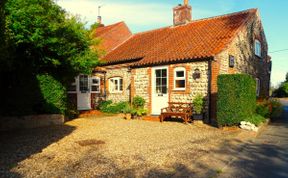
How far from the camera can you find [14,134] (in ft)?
31.8

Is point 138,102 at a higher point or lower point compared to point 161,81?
lower

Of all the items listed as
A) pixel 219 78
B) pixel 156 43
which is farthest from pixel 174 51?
pixel 219 78

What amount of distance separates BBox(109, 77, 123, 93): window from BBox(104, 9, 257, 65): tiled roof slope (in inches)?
50.7

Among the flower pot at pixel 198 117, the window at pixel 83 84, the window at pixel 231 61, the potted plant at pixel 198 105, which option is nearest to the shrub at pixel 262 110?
the window at pixel 231 61

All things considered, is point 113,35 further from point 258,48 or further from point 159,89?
point 258,48

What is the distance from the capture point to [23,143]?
823cm

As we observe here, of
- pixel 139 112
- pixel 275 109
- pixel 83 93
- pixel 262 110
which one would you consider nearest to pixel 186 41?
pixel 139 112

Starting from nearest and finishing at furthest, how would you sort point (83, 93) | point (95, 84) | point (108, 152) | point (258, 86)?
point (108, 152) < point (83, 93) < point (95, 84) < point (258, 86)

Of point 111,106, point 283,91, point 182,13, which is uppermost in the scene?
point 182,13

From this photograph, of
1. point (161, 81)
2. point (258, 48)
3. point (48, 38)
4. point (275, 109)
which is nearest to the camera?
point (48, 38)

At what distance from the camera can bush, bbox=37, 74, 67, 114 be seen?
38.6 ft

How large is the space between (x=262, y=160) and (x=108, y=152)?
4011 mm

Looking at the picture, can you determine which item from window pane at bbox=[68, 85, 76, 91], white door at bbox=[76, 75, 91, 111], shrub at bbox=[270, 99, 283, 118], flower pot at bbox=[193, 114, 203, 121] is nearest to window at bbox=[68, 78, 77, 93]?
window pane at bbox=[68, 85, 76, 91]

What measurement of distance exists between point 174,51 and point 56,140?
8.83 metres
